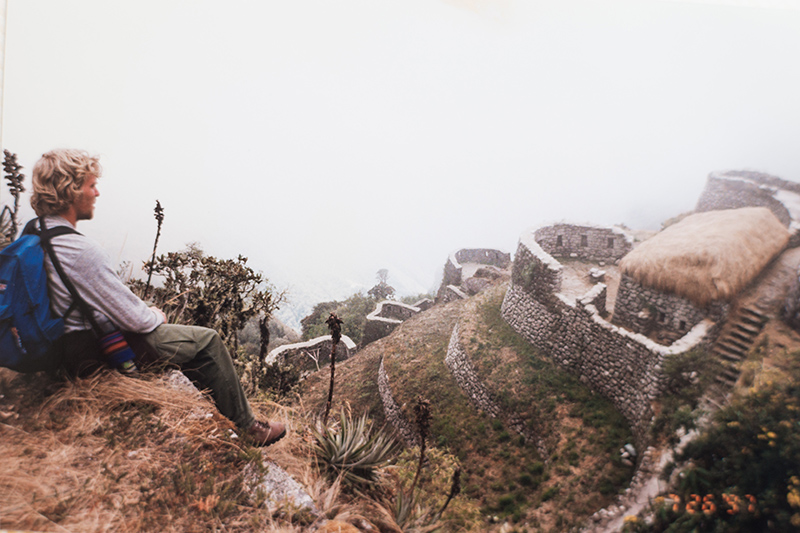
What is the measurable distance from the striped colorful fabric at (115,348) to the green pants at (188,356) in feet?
0.25

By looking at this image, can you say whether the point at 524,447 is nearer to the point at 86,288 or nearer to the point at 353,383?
the point at 353,383

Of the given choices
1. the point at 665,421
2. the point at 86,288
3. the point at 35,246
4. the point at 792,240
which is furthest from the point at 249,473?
the point at 792,240

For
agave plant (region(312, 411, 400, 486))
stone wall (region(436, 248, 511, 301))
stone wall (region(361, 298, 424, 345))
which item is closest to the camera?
agave plant (region(312, 411, 400, 486))

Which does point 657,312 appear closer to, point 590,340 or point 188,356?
point 590,340

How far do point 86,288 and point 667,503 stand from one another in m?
4.48

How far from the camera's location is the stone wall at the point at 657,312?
3.56m

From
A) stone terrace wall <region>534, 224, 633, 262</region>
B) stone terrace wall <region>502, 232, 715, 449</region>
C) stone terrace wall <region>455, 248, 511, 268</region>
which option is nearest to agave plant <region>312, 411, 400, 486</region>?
stone terrace wall <region>502, 232, 715, 449</region>

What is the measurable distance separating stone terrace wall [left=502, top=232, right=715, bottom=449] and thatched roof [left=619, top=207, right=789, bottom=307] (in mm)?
425

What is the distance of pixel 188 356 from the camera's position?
8.35 feet

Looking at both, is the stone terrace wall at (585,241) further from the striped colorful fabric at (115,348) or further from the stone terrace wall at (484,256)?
the stone terrace wall at (484,256)

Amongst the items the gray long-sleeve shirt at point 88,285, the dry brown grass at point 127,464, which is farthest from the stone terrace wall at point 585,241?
the gray long-sleeve shirt at point 88,285

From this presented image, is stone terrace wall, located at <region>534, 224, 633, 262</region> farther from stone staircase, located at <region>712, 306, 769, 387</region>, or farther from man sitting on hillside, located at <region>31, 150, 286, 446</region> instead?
man sitting on hillside, located at <region>31, 150, 286, 446</region>

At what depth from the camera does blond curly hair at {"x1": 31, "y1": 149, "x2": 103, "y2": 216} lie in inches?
80.8

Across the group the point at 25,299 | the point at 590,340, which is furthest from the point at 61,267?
the point at 590,340
